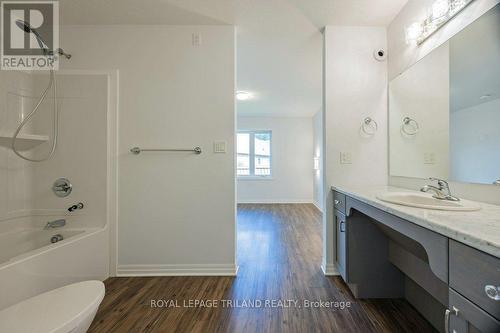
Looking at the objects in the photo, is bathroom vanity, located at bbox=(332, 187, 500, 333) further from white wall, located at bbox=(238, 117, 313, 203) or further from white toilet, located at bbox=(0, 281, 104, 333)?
white wall, located at bbox=(238, 117, 313, 203)

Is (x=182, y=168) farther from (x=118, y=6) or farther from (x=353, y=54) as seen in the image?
(x=353, y=54)

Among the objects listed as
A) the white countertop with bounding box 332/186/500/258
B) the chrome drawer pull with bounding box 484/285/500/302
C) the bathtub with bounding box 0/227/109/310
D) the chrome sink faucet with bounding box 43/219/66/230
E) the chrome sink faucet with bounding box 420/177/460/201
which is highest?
the chrome sink faucet with bounding box 420/177/460/201

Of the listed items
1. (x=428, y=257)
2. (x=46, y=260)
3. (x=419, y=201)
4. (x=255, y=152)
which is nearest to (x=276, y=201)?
(x=255, y=152)

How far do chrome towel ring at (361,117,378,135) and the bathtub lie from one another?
2550 millimetres

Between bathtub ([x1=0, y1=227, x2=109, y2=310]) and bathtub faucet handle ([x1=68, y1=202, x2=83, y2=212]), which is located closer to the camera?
bathtub ([x1=0, y1=227, x2=109, y2=310])

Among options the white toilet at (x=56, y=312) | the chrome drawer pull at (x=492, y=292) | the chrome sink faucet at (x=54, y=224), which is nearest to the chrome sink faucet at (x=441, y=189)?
the chrome drawer pull at (x=492, y=292)

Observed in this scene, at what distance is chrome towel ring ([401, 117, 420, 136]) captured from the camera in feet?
5.42

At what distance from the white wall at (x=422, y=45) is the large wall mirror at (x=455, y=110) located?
5 centimetres

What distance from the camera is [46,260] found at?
1.38 meters

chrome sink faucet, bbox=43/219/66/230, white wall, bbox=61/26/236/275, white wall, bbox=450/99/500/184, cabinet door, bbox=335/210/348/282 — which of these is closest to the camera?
white wall, bbox=450/99/500/184

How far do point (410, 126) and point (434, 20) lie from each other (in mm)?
734

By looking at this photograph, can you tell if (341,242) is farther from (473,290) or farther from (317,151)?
(317,151)

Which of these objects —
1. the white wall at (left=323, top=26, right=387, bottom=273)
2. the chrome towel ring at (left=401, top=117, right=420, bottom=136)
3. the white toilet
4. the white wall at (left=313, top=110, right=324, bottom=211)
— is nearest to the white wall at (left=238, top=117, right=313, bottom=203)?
the white wall at (left=313, top=110, right=324, bottom=211)

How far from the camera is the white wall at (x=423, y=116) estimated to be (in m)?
1.39
